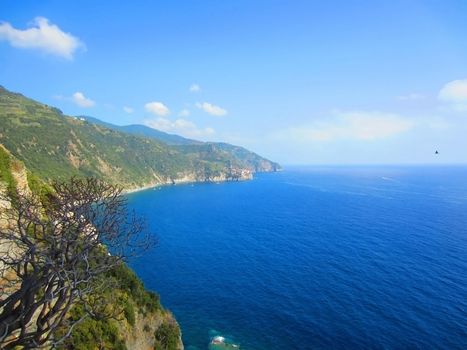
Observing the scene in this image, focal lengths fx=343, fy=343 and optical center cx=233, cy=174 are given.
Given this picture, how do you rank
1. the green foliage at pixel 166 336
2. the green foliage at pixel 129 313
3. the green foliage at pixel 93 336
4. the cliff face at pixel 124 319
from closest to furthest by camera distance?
1. the green foliage at pixel 93 336
2. the cliff face at pixel 124 319
3. the green foliage at pixel 129 313
4. the green foliage at pixel 166 336

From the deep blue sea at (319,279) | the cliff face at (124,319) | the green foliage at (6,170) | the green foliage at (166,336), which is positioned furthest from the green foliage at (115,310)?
the green foliage at (6,170)

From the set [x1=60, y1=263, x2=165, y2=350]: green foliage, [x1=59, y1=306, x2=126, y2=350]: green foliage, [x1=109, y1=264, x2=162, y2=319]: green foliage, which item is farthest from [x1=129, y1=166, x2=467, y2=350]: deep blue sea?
[x1=59, y1=306, x2=126, y2=350]: green foliage

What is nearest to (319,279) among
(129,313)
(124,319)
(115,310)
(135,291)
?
(135,291)

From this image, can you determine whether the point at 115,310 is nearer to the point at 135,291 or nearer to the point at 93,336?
the point at 93,336

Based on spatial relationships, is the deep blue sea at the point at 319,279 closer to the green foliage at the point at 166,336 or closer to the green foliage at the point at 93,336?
the green foliage at the point at 166,336

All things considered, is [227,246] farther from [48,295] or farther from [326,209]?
[48,295]

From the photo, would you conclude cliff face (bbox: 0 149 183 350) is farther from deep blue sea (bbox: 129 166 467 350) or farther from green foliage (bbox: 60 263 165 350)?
deep blue sea (bbox: 129 166 467 350)

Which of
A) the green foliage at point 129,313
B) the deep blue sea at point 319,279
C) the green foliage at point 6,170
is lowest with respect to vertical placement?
the deep blue sea at point 319,279

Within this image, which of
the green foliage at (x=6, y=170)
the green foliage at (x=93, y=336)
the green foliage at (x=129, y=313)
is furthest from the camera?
the green foliage at (x=6, y=170)
